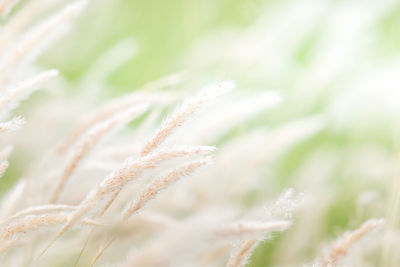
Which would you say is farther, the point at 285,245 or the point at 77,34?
the point at 77,34

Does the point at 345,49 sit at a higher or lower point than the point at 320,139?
higher

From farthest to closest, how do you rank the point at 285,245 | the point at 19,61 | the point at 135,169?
the point at 285,245 < the point at 19,61 < the point at 135,169

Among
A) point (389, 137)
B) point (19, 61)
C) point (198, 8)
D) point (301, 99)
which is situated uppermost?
point (198, 8)

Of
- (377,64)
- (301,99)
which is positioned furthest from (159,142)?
(377,64)

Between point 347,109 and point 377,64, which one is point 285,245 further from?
point 377,64

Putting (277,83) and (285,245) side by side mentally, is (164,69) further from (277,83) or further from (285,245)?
(285,245)

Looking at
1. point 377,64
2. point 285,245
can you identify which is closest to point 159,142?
point 285,245

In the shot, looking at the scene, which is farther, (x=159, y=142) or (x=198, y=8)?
(x=198, y=8)

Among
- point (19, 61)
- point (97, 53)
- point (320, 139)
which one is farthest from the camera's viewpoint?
point (97, 53)

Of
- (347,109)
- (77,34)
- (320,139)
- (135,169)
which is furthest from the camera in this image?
(77,34)
